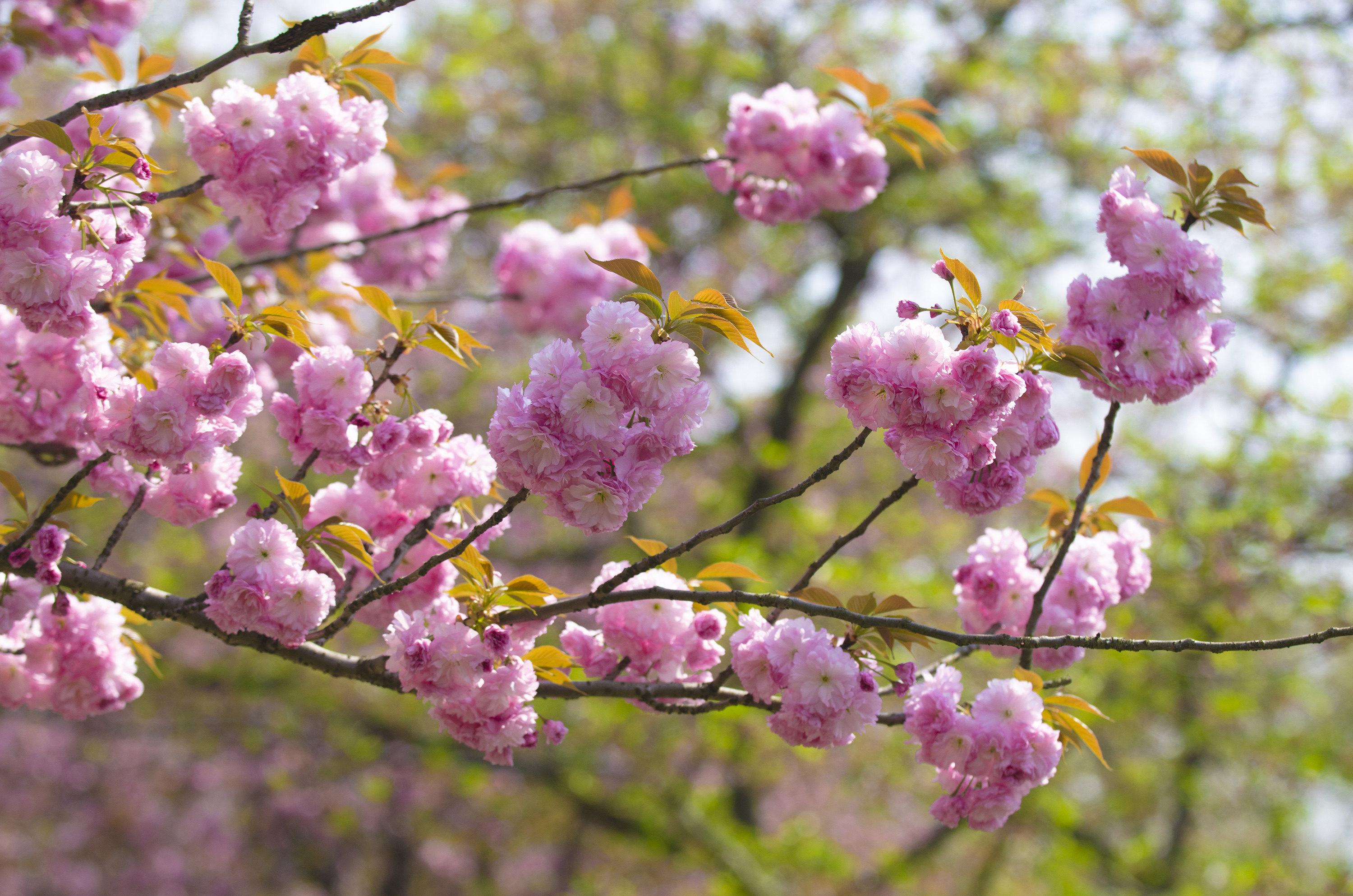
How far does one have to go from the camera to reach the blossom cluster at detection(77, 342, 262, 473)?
153cm

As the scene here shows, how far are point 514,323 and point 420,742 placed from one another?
3.31 metres

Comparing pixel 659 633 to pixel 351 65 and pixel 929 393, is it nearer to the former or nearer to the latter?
pixel 929 393

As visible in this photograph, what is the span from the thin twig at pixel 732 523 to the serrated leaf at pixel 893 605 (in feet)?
0.83

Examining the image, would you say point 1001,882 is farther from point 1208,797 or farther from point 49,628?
point 49,628

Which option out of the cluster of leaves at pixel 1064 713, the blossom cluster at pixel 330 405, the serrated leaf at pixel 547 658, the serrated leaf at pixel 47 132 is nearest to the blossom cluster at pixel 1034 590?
the cluster of leaves at pixel 1064 713

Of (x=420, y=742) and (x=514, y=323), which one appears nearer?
(x=514, y=323)

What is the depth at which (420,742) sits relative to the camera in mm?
5957

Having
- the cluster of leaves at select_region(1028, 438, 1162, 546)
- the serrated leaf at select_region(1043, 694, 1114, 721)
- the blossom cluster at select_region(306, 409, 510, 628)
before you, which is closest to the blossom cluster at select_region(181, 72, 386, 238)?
the blossom cluster at select_region(306, 409, 510, 628)

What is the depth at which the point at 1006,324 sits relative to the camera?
1359mm

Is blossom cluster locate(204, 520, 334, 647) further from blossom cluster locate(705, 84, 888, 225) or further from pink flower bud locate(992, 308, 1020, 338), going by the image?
blossom cluster locate(705, 84, 888, 225)

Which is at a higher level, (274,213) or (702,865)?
(702,865)

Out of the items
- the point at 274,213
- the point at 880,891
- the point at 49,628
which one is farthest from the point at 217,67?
the point at 880,891

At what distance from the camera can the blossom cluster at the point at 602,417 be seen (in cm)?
128

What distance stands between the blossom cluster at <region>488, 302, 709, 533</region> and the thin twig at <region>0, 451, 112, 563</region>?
78 cm
